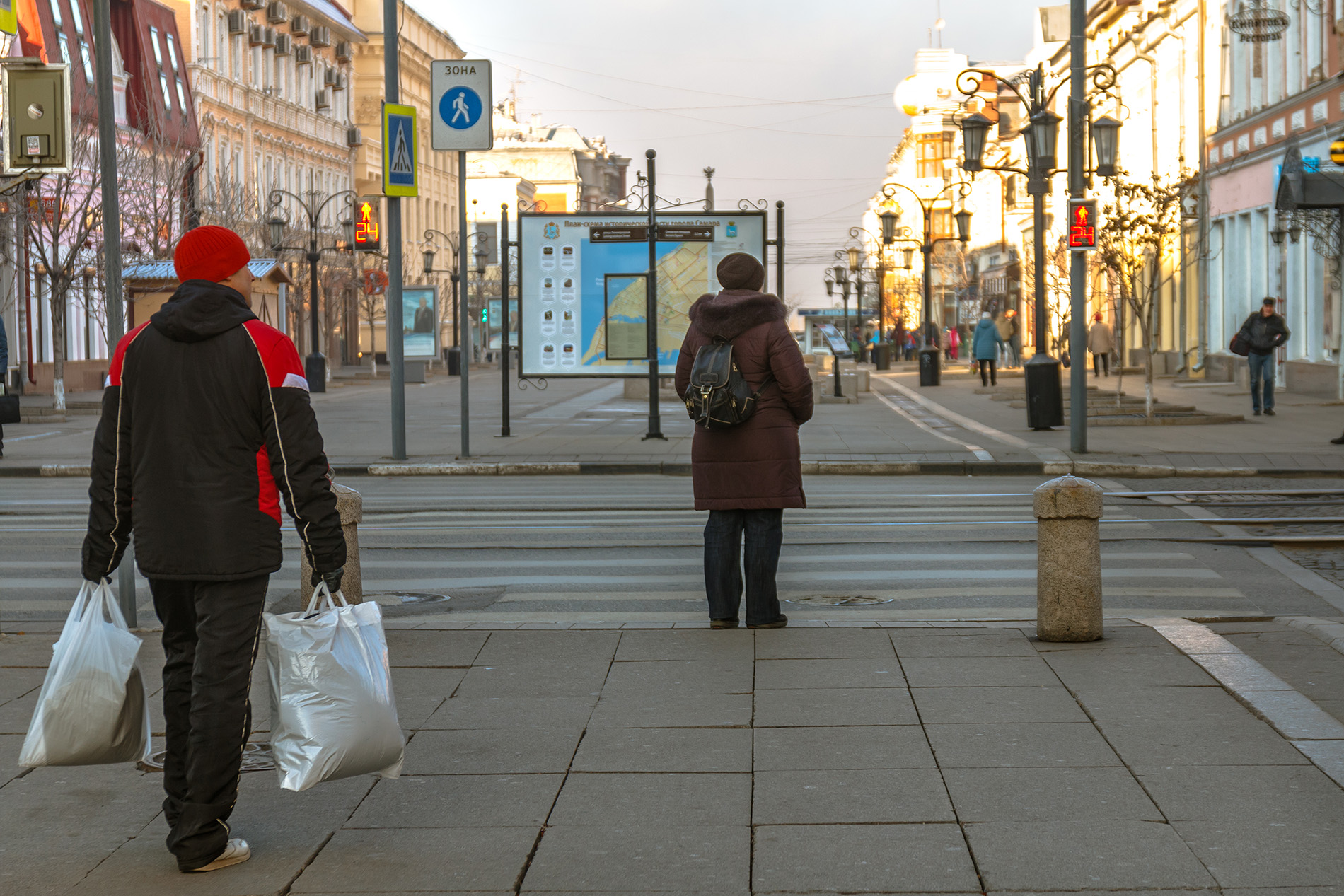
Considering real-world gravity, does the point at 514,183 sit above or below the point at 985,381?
above

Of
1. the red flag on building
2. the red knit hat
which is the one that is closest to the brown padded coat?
the red knit hat

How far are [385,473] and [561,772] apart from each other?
13376 mm

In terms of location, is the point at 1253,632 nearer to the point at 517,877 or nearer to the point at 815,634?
the point at 815,634

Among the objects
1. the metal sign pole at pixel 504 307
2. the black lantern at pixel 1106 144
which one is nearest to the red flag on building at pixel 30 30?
the metal sign pole at pixel 504 307

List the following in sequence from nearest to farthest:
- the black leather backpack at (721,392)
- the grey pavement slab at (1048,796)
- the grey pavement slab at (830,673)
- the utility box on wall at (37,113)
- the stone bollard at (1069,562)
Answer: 1. the grey pavement slab at (1048,796)
2. the grey pavement slab at (830,673)
3. the stone bollard at (1069,562)
4. the black leather backpack at (721,392)
5. the utility box on wall at (37,113)

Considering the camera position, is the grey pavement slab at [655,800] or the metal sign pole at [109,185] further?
the metal sign pole at [109,185]

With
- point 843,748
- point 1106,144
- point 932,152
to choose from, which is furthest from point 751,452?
point 932,152

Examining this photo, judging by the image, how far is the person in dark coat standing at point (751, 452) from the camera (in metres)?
7.77

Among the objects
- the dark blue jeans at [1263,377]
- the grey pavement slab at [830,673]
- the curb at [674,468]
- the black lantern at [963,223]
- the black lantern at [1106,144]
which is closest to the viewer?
the grey pavement slab at [830,673]

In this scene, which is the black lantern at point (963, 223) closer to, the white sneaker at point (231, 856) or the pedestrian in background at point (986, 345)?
the pedestrian in background at point (986, 345)

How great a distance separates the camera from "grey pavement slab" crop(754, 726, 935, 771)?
5410 mm

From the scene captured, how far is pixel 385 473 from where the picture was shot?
18.5 m

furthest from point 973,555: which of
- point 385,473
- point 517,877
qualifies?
point 385,473

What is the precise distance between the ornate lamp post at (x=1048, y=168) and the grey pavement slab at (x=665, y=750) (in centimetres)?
1283
